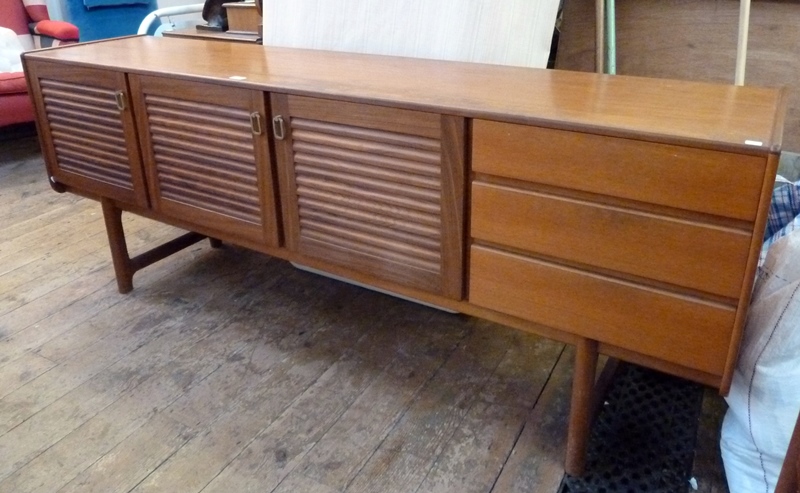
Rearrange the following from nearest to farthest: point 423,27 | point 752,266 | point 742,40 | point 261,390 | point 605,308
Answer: point 752,266, point 605,308, point 742,40, point 261,390, point 423,27

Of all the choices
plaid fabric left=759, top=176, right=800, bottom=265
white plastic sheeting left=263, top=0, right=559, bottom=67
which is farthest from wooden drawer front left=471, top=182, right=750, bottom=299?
white plastic sheeting left=263, top=0, right=559, bottom=67

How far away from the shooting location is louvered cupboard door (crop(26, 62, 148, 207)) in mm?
1625

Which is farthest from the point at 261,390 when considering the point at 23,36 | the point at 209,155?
the point at 23,36

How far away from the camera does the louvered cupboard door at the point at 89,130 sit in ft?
5.33

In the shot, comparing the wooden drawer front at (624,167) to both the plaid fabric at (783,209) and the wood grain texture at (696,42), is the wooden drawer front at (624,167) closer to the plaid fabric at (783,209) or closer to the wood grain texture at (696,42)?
the plaid fabric at (783,209)

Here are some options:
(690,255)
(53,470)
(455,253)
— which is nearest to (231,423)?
(53,470)

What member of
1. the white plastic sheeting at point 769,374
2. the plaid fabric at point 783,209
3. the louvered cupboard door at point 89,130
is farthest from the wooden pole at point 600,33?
the louvered cupboard door at point 89,130

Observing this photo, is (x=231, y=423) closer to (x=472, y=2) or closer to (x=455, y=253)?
(x=455, y=253)

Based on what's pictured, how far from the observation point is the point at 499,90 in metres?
1.25

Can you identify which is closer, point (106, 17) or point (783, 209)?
point (783, 209)

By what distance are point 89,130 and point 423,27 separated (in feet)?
2.97

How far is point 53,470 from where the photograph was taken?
1.34 metres

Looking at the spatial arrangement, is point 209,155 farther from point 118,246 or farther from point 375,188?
point 118,246

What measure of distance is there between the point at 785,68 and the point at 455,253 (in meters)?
0.94
